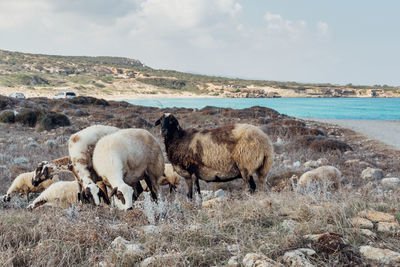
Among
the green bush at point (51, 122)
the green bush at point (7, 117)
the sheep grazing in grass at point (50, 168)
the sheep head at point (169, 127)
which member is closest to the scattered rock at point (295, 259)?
the sheep head at point (169, 127)

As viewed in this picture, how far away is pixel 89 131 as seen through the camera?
662 centimetres

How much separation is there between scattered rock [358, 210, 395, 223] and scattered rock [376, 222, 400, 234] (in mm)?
145

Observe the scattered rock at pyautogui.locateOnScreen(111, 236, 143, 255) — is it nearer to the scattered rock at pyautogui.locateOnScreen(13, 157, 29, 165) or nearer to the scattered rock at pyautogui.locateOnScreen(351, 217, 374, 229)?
the scattered rock at pyautogui.locateOnScreen(351, 217, 374, 229)

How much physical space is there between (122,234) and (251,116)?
26.0m

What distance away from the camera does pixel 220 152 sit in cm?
693

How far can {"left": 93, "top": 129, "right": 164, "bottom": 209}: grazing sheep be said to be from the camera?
551 centimetres

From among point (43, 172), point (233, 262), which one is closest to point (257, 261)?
point (233, 262)

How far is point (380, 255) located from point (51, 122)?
18969mm

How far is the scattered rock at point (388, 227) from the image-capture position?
3556mm

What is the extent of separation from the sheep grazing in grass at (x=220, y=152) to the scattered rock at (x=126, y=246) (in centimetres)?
351

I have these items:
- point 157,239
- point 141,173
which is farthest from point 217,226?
point 141,173

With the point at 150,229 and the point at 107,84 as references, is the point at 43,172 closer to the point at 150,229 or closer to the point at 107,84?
the point at 150,229

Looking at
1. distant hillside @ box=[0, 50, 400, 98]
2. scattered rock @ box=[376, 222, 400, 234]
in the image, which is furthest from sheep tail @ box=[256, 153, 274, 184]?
distant hillside @ box=[0, 50, 400, 98]

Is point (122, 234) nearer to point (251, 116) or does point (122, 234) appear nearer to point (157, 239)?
point (157, 239)
